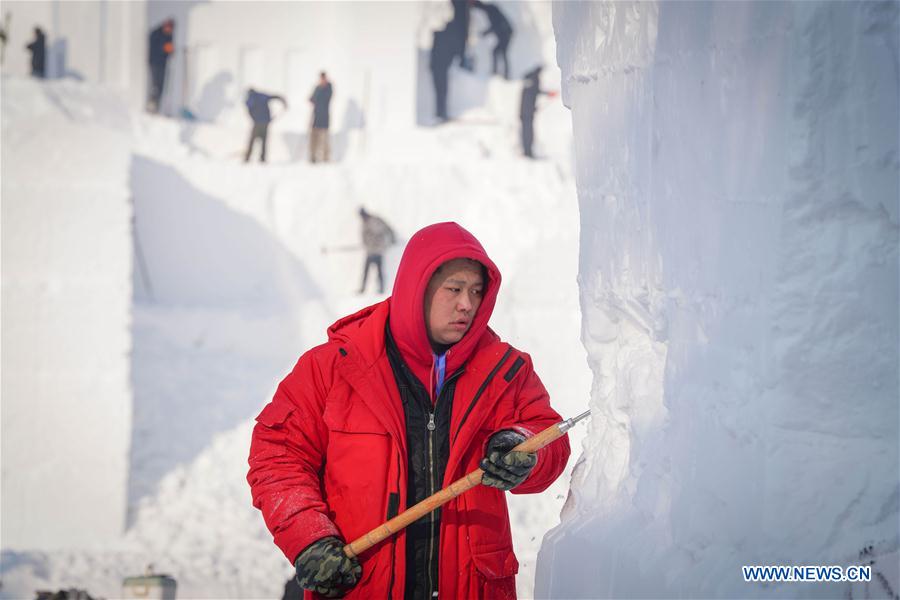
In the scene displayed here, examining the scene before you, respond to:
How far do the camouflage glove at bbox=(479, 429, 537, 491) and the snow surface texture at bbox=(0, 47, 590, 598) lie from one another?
13.0ft

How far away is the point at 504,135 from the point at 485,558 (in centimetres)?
1397

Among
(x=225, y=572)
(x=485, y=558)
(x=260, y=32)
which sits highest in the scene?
(x=260, y=32)

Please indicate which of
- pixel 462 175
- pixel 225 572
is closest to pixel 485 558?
pixel 225 572

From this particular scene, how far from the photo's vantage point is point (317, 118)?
14.6 metres

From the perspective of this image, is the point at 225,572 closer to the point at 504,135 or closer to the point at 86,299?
the point at 86,299

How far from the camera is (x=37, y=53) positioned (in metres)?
14.5

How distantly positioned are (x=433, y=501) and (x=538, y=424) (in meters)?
0.34

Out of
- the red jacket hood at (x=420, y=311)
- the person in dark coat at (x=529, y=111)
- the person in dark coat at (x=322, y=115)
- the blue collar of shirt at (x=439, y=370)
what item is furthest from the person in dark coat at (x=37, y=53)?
the blue collar of shirt at (x=439, y=370)

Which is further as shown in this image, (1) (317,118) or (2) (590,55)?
(1) (317,118)

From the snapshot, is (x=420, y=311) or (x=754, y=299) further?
(x=420, y=311)

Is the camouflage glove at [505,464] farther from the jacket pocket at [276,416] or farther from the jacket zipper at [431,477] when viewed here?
the jacket pocket at [276,416]

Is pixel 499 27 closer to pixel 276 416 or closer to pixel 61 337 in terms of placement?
pixel 61 337

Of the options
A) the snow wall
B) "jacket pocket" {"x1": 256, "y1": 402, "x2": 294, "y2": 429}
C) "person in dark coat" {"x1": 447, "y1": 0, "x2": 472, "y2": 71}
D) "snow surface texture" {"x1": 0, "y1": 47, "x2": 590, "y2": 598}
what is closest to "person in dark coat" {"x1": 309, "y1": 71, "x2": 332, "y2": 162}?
"snow surface texture" {"x1": 0, "y1": 47, "x2": 590, "y2": 598}

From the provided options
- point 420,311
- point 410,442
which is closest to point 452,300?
point 420,311
